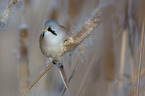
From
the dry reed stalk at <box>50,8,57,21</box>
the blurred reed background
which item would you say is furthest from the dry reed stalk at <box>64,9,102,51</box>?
the dry reed stalk at <box>50,8,57,21</box>

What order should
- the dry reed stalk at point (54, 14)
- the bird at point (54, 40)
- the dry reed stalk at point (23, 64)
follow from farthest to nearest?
the dry reed stalk at point (54, 14)
the dry reed stalk at point (23, 64)
the bird at point (54, 40)

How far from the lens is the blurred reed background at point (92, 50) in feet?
3.17

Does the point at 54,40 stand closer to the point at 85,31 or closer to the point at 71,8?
the point at 85,31

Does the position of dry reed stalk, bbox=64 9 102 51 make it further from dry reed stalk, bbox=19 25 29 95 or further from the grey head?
dry reed stalk, bbox=19 25 29 95

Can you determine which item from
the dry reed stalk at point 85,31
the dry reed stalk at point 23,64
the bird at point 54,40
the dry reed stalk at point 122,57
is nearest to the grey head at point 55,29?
the bird at point 54,40

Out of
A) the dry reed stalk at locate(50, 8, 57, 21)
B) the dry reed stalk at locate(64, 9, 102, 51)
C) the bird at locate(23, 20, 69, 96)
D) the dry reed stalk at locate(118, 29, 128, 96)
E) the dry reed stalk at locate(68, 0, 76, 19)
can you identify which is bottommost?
the dry reed stalk at locate(118, 29, 128, 96)

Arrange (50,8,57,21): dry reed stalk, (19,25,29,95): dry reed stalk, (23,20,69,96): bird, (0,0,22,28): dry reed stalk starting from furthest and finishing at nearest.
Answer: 1. (50,8,57,21): dry reed stalk
2. (19,25,29,95): dry reed stalk
3. (23,20,69,96): bird
4. (0,0,22,28): dry reed stalk

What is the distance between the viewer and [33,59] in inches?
69.0

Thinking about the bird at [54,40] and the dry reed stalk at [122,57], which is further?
the dry reed stalk at [122,57]

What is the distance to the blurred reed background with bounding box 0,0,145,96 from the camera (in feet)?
3.17

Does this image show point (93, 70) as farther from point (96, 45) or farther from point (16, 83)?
point (16, 83)

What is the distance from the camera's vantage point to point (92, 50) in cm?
131

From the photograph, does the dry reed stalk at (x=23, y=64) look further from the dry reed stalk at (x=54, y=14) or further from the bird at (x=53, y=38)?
the dry reed stalk at (x=54, y=14)

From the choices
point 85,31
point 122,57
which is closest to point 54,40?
point 85,31
